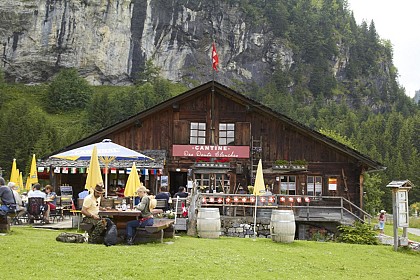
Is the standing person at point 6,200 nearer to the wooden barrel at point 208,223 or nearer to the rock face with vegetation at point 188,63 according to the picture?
the wooden barrel at point 208,223

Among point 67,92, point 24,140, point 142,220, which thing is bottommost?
point 142,220

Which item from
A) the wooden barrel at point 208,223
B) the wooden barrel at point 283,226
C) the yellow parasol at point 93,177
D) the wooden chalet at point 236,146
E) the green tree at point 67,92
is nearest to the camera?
the yellow parasol at point 93,177

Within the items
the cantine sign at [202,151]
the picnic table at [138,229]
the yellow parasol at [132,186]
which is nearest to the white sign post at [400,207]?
the picnic table at [138,229]

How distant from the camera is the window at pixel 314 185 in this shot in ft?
83.4

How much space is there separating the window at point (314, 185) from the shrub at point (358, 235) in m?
6.69

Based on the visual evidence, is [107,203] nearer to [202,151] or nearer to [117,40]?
[202,151]

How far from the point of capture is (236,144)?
25781 mm

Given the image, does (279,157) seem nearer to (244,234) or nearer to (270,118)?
(270,118)

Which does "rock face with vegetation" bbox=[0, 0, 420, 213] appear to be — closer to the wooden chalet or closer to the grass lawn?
the wooden chalet

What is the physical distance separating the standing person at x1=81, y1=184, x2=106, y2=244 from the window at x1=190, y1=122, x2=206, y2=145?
1440 cm

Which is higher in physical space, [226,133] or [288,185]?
[226,133]

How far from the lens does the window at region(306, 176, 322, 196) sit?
25.4m

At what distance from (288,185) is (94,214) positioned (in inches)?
608

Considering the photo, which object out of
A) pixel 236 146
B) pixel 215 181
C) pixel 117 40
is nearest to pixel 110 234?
pixel 215 181
